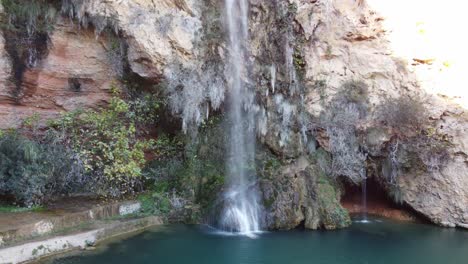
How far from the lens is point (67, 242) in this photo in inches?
361

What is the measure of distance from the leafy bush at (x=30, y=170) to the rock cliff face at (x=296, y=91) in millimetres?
1669

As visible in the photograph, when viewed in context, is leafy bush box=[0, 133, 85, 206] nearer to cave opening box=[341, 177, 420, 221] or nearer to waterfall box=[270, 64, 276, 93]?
waterfall box=[270, 64, 276, 93]

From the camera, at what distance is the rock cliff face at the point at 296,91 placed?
1236cm

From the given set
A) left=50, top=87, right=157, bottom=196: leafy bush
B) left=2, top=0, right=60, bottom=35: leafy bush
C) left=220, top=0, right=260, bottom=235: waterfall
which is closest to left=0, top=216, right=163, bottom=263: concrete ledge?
left=50, top=87, right=157, bottom=196: leafy bush

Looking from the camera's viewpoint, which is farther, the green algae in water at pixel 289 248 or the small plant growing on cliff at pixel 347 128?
the small plant growing on cliff at pixel 347 128

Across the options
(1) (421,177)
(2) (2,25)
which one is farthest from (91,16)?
(1) (421,177)

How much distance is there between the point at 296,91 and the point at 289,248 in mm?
5536

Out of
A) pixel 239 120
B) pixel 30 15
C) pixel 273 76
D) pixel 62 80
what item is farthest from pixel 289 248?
pixel 30 15

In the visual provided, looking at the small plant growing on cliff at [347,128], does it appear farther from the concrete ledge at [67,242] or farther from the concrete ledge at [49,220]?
the concrete ledge at [49,220]

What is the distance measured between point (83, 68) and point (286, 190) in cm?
674

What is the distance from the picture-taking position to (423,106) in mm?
13312

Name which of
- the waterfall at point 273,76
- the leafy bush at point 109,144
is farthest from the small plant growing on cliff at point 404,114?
the leafy bush at point 109,144

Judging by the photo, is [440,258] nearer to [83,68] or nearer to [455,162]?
[455,162]

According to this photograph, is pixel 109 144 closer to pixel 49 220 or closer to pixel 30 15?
pixel 49 220
